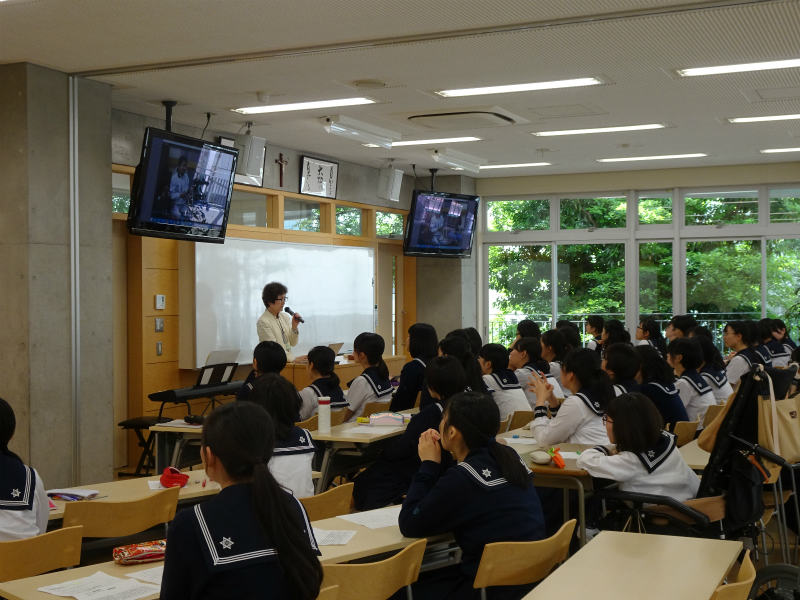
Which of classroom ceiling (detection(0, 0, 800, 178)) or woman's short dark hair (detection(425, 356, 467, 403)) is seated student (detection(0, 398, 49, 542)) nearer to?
woman's short dark hair (detection(425, 356, 467, 403))

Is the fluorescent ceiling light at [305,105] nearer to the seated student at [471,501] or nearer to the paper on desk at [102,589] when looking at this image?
the seated student at [471,501]

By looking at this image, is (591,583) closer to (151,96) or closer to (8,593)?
(8,593)

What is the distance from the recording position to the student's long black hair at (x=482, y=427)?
3348 millimetres

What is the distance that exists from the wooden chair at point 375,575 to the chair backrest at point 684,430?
3.25 m

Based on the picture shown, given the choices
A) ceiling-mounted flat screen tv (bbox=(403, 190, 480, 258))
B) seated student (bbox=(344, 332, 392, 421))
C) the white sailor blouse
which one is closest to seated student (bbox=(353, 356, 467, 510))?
the white sailor blouse

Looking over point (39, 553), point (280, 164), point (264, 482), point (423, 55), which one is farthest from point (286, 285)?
point (264, 482)

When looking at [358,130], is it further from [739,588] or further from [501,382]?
[739,588]

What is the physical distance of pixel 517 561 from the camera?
3027 millimetres

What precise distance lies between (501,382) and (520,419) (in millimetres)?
372

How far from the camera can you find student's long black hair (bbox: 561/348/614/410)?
524 centimetres

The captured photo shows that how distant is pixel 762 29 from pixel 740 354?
4.31 m

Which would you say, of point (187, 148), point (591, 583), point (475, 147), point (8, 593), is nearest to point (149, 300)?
point (187, 148)

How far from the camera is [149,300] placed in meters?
8.63

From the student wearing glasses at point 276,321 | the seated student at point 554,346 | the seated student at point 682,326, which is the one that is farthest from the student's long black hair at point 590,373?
the seated student at point 682,326
